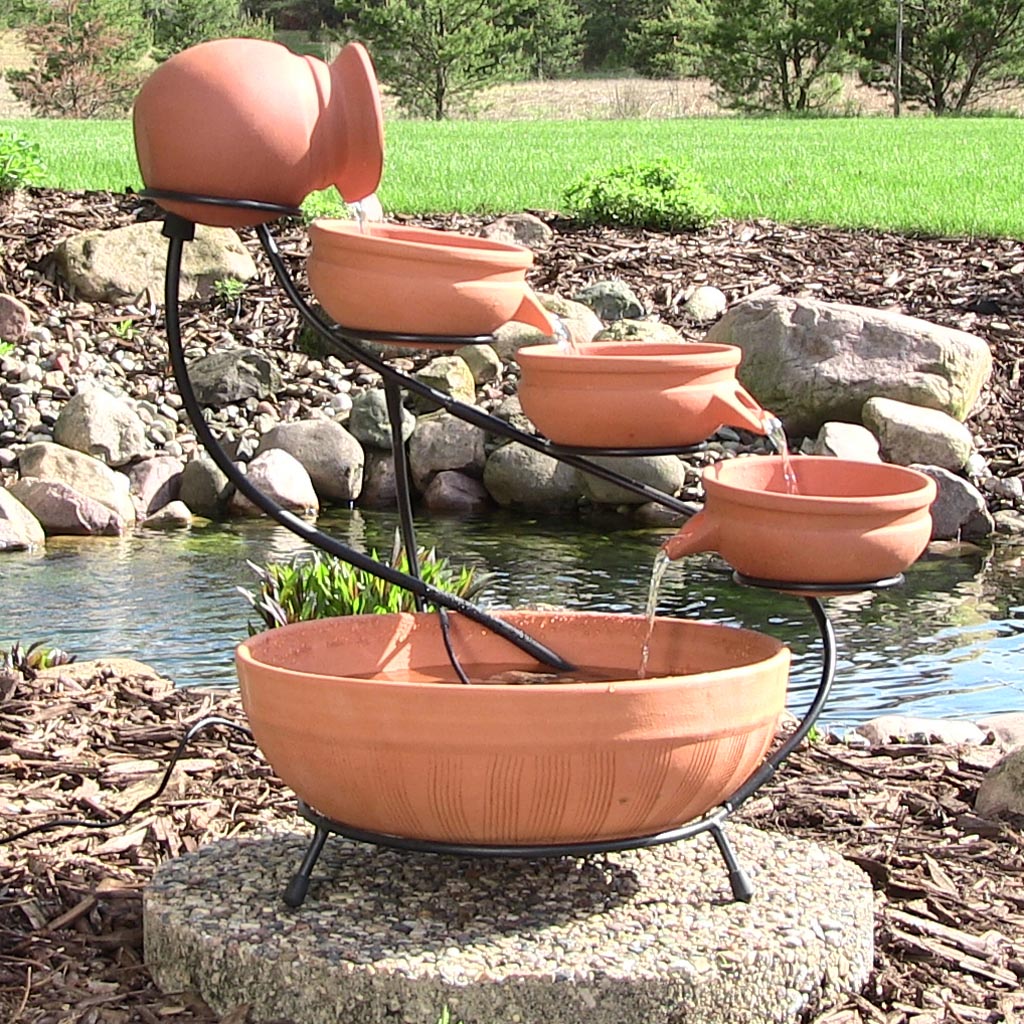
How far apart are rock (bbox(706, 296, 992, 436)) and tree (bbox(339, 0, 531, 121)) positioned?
29070mm

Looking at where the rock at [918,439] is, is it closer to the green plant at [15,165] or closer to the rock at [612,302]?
the rock at [612,302]

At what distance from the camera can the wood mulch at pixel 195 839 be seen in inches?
95.0

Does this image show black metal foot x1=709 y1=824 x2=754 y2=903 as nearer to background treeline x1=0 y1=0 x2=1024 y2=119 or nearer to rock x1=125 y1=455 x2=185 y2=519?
rock x1=125 y1=455 x2=185 y2=519

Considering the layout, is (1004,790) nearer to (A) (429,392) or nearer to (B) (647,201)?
(A) (429,392)

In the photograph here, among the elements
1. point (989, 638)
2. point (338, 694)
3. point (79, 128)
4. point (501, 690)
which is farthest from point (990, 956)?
point (79, 128)

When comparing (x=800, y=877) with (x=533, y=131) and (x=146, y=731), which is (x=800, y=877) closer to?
(x=146, y=731)

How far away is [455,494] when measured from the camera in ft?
31.2

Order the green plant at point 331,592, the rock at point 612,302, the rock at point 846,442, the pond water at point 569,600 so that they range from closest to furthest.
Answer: the green plant at point 331,592
the pond water at point 569,600
the rock at point 846,442
the rock at point 612,302

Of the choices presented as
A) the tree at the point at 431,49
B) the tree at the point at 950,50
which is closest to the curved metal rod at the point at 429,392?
the tree at the point at 950,50

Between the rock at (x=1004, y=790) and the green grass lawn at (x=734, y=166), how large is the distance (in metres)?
11.1

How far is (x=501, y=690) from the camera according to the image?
2.19m

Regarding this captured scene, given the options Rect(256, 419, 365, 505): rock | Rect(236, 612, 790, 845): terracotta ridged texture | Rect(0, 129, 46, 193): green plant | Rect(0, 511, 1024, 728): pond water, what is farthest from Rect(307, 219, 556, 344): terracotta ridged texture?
Rect(0, 129, 46, 193): green plant

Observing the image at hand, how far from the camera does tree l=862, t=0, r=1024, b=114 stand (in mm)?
34594

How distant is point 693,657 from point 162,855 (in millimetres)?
1120
